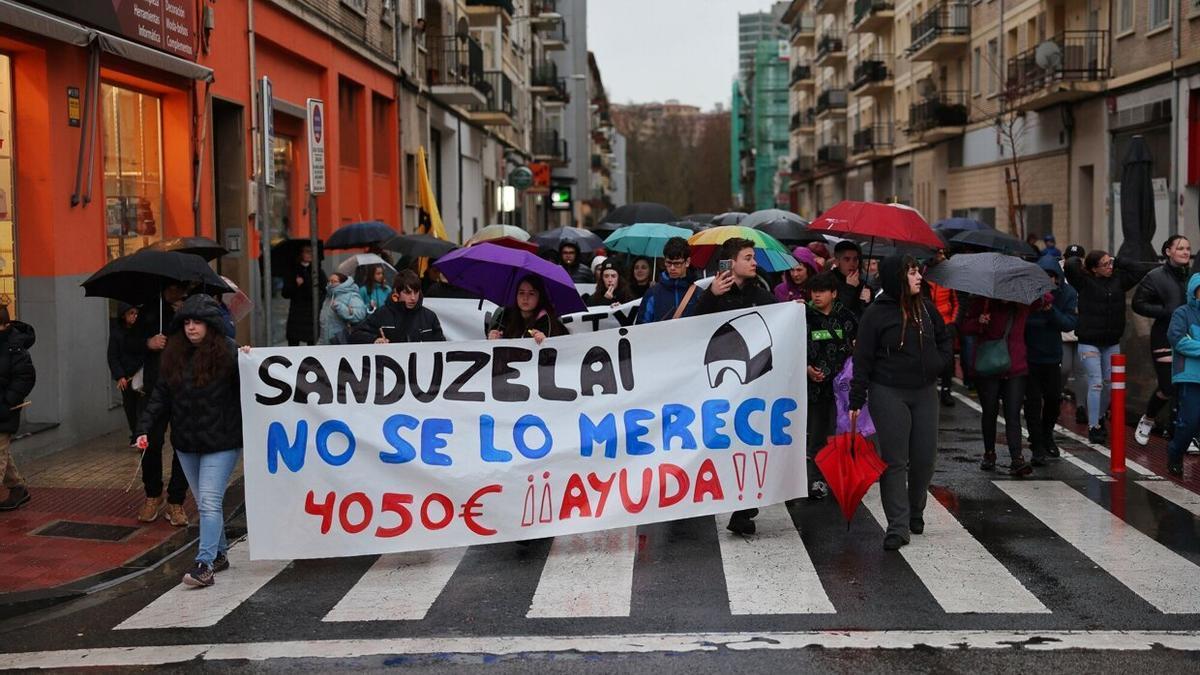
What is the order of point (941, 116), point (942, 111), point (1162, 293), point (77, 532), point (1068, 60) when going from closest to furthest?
point (77, 532)
point (1162, 293)
point (1068, 60)
point (942, 111)
point (941, 116)

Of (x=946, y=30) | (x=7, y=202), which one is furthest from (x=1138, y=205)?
(x=946, y=30)

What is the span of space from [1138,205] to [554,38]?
62.6m

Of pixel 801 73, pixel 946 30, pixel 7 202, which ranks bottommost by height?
pixel 7 202

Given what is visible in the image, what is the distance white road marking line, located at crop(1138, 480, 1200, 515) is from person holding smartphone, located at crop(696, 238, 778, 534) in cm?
332

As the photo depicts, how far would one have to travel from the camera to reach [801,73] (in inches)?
3489

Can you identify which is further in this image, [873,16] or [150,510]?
[873,16]

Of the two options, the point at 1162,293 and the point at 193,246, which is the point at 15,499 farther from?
the point at 1162,293

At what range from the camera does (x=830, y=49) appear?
74062 millimetres

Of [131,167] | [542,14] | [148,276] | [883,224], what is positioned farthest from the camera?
[542,14]

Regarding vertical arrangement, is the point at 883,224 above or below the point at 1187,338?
above

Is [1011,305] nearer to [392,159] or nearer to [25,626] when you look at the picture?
[25,626]

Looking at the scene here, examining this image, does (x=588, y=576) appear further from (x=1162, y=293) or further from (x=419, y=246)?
(x=419, y=246)

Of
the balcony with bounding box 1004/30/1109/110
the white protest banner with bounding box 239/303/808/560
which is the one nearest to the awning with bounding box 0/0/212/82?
the white protest banner with bounding box 239/303/808/560

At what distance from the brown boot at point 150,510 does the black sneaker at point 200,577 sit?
188 centimetres
